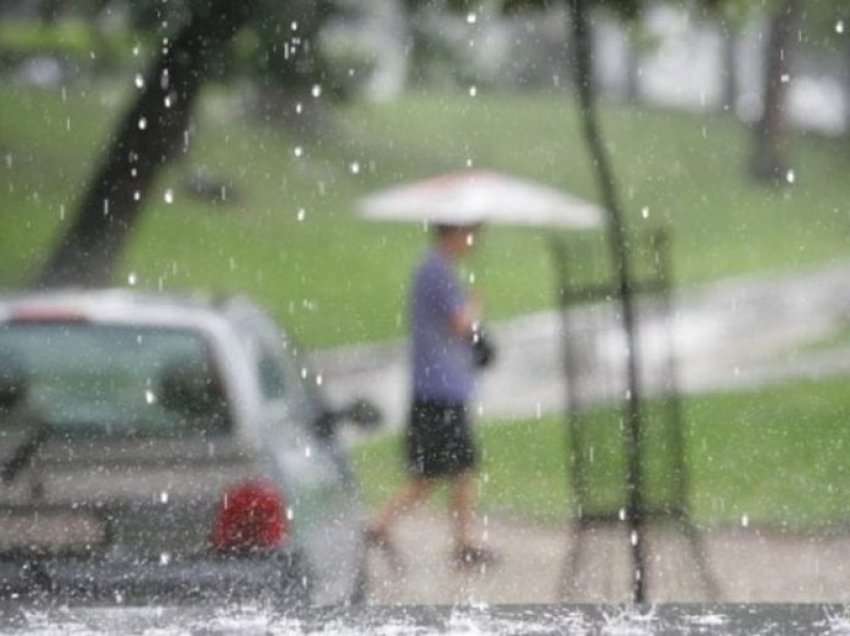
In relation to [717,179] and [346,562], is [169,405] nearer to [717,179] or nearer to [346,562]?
[346,562]

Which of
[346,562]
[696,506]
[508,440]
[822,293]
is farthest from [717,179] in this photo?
[346,562]

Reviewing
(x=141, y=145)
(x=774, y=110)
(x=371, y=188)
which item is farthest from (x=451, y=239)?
(x=774, y=110)

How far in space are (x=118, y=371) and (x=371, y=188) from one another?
812 inches

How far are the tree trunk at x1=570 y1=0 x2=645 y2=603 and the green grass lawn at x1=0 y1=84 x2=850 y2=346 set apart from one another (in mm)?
397

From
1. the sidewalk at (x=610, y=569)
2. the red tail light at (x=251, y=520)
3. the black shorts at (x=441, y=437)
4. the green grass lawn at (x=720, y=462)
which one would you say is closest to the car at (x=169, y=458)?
the red tail light at (x=251, y=520)

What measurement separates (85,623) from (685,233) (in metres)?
22.3

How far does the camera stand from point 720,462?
13.3m

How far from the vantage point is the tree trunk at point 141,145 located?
469 inches

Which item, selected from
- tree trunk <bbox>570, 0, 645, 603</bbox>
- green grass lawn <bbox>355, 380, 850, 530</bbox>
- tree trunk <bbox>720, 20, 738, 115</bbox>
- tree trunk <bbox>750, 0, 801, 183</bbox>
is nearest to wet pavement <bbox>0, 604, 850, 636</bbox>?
tree trunk <bbox>570, 0, 645, 603</bbox>

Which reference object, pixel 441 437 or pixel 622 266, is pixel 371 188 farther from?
pixel 441 437

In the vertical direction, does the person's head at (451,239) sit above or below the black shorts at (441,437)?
above

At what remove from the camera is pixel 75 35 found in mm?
22094

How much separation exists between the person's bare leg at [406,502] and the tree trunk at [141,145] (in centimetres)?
315

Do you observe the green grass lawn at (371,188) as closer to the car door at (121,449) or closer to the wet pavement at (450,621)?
the car door at (121,449)
